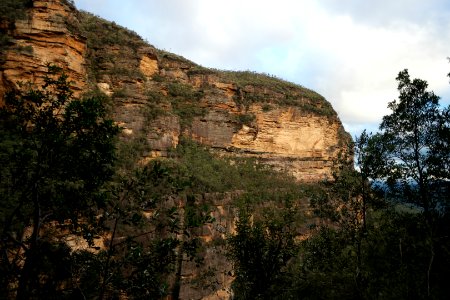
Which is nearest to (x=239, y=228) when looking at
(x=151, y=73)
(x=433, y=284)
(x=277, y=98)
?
(x=433, y=284)

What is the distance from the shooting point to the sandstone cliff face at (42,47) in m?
24.7

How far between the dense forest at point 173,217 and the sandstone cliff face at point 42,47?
13374 mm

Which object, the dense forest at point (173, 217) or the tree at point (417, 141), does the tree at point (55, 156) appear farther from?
the tree at point (417, 141)

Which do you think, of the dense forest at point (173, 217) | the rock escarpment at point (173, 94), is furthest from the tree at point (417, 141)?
the rock escarpment at point (173, 94)

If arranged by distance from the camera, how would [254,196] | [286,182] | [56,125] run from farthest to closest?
[286,182] < [254,196] < [56,125]

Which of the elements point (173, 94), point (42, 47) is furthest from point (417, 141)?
point (173, 94)

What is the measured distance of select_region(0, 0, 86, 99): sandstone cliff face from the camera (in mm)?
24734

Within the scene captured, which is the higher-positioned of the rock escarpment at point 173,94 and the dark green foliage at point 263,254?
the rock escarpment at point 173,94

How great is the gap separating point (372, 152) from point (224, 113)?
30698mm

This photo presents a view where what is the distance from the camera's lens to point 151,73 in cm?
3850

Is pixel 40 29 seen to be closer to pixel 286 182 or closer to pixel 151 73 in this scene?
pixel 151 73

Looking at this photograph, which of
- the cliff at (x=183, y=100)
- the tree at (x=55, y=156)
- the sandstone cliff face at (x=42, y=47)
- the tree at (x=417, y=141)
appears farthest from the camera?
the cliff at (x=183, y=100)

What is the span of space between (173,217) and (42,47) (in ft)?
84.5

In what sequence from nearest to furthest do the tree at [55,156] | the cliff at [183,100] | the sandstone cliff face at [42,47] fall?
the tree at [55,156] < the sandstone cliff face at [42,47] < the cliff at [183,100]
